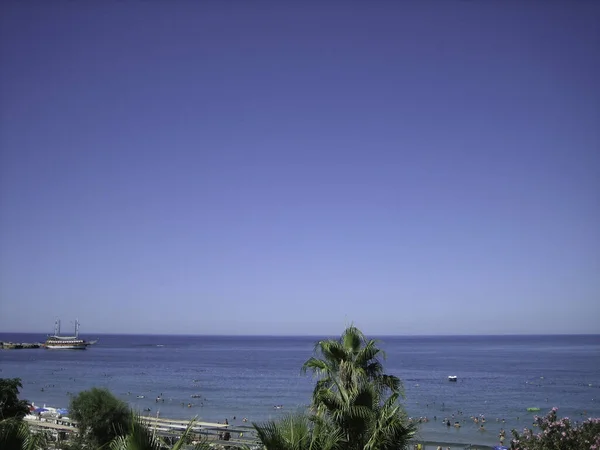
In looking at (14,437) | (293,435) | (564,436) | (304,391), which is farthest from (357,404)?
(304,391)

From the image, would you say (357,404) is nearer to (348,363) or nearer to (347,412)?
(347,412)

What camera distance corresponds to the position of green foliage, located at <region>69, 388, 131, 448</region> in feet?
100

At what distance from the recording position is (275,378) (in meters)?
101

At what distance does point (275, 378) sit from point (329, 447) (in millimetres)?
94584

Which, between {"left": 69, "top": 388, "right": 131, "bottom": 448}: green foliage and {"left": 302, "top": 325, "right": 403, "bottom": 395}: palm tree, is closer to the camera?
{"left": 302, "top": 325, "right": 403, "bottom": 395}: palm tree

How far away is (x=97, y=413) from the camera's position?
31422 millimetres

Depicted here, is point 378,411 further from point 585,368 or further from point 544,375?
point 585,368

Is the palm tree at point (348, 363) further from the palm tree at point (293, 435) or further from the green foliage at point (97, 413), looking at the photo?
the green foliage at point (97, 413)

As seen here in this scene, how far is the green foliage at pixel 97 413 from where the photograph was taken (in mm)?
30547

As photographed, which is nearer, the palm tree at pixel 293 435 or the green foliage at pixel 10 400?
the palm tree at pixel 293 435

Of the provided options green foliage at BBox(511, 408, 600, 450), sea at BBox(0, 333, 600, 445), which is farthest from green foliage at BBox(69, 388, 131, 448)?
green foliage at BBox(511, 408, 600, 450)

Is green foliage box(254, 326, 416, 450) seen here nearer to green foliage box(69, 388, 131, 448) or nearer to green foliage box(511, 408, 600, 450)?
green foliage box(511, 408, 600, 450)

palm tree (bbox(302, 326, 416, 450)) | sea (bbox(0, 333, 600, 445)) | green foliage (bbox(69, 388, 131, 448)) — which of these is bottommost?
sea (bbox(0, 333, 600, 445))

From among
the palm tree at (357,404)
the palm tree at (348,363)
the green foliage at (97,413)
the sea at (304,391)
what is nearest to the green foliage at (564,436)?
the palm tree at (348,363)
